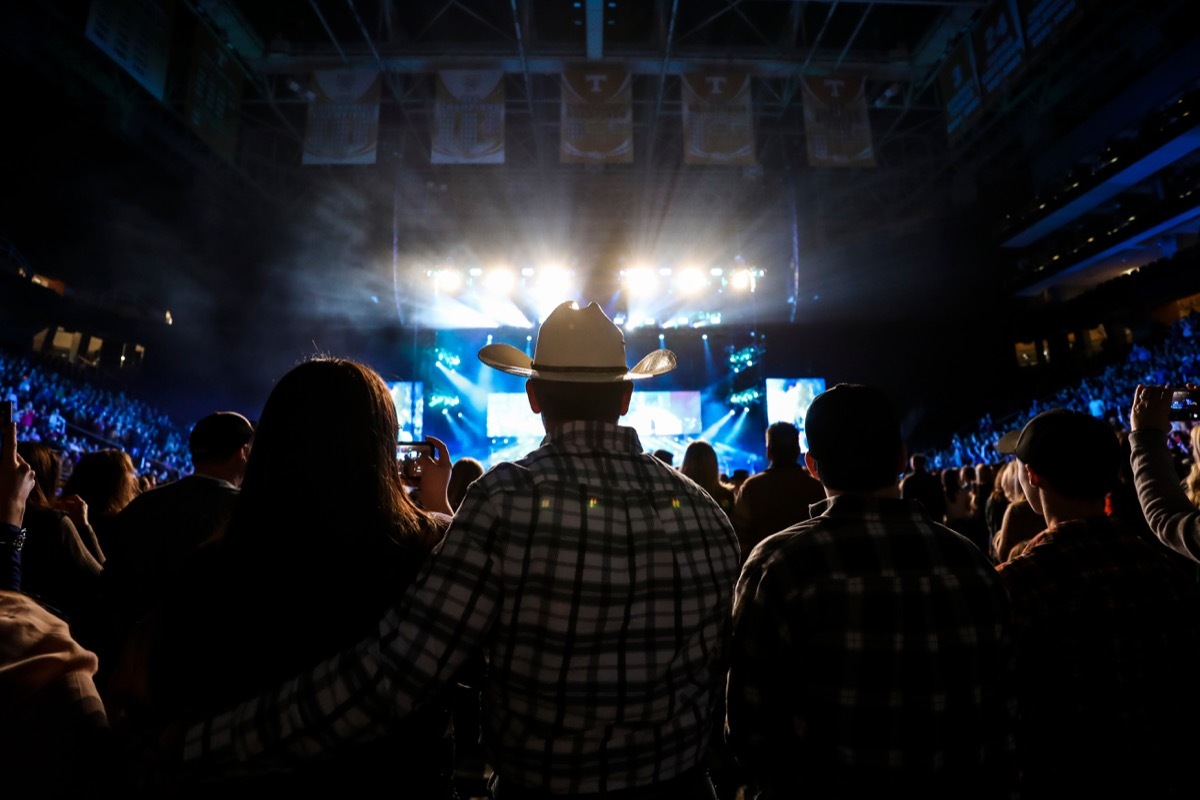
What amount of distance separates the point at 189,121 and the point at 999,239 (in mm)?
20921

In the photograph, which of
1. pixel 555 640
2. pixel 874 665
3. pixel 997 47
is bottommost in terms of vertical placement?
pixel 874 665

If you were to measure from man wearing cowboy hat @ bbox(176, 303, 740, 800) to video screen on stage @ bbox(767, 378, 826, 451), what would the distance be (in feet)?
53.5

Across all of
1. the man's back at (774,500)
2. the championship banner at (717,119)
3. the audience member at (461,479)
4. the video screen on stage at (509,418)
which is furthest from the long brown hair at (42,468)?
the video screen on stage at (509,418)

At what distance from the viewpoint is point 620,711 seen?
1.35m

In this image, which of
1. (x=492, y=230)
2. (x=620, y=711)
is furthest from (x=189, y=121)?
(x=620, y=711)

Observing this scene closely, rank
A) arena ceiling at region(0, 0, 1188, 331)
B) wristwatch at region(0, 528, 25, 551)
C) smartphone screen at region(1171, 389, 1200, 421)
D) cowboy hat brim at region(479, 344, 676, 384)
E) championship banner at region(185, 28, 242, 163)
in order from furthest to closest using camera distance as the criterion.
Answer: arena ceiling at region(0, 0, 1188, 331) < championship banner at region(185, 28, 242, 163) < smartphone screen at region(1171, 389, 1200, 421) < cowboy hat brim at region(479, 344, 676, 384) < wristwatch at region(0, 528, 25, 551)

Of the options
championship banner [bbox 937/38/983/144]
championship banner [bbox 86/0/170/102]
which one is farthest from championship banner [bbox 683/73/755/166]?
championship banner [bbox 86/0/170/102]

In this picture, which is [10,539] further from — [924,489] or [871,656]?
[924,489]

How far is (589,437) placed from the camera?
151cm

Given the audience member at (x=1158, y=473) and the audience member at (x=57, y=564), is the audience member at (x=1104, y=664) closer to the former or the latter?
the audience member at (x=1158, y=473)

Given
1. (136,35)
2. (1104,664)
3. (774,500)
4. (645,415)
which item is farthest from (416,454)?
(645,415)

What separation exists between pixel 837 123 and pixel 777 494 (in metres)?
8.74

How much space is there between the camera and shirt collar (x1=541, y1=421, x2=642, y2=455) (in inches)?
59.0

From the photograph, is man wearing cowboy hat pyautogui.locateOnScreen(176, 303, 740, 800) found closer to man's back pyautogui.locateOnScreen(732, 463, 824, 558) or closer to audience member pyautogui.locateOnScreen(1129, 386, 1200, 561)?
audience member pyautogui.locateOnScreen(1129, 386, 1200, 561)
